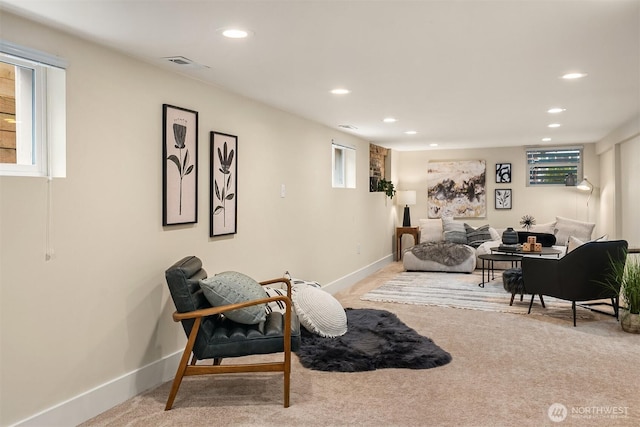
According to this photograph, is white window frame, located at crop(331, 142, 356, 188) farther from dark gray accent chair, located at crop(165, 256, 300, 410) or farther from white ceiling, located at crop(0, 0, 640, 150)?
dark gray accent chair, located at crop(165, 256, 300, 410)

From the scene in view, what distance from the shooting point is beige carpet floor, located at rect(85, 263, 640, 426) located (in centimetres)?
288

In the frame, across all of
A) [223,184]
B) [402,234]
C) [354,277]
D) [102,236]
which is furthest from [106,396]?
[402,234]

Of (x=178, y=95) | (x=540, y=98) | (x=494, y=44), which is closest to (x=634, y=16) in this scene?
(x=494, y=44)

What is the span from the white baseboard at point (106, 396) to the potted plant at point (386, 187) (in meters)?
5.68

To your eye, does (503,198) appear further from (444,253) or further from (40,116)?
(40,116)

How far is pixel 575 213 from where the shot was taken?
30.2ft

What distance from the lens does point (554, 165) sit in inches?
368

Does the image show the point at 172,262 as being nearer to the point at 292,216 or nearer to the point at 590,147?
the point at 292,216

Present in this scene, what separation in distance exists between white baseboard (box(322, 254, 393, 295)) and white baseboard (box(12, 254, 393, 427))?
2.96 m

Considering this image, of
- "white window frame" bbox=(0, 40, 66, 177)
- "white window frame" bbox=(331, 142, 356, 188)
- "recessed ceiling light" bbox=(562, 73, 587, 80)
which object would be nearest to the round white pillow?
"white window frame" bbox=(0, 40, 66, 177)

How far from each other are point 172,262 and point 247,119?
1.56m

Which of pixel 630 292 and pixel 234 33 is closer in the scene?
pixel 234 33

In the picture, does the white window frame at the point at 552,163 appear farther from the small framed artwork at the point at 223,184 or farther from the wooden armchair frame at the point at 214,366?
the wooden armchair frame at the point at 214,366

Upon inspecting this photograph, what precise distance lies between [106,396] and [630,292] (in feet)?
13.9
